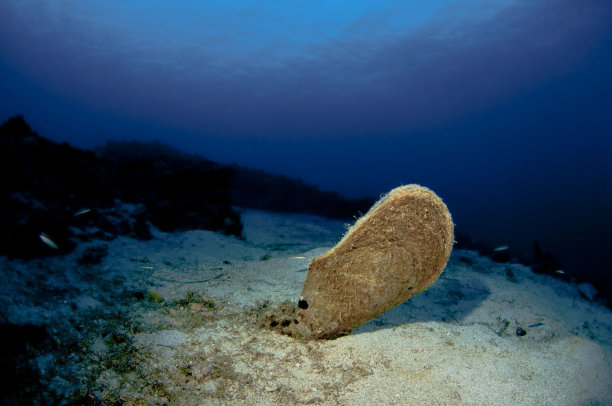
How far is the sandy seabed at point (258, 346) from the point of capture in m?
2.26

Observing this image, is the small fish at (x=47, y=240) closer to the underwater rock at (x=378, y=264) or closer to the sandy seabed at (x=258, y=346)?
the sandy seabed at (x=258, y=346)

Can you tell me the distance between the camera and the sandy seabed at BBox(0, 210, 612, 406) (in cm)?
226

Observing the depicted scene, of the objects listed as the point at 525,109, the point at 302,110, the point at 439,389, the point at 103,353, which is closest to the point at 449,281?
the point at 439,389

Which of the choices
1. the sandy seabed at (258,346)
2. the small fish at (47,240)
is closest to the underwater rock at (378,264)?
the sandy seabed at (258,346)

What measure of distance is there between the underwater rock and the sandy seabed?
13.1 inches

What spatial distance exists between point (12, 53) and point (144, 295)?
97.5m

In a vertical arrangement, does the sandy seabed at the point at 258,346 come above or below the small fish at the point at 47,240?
below

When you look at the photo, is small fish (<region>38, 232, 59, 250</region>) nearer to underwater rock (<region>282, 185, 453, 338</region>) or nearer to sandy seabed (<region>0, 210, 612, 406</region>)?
sandy seabed (<region>0, 210, 612, 406</region>)

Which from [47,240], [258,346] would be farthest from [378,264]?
[47,240]

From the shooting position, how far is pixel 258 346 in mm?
2863

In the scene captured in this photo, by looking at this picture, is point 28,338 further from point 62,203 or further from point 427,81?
point 427,81

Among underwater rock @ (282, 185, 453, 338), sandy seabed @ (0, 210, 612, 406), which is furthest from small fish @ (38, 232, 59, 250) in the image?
underwater rock @ (282, 185, 453, 338)

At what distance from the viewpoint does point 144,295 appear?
12.2 ft

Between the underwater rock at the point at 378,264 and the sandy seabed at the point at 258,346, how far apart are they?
1.09ft
